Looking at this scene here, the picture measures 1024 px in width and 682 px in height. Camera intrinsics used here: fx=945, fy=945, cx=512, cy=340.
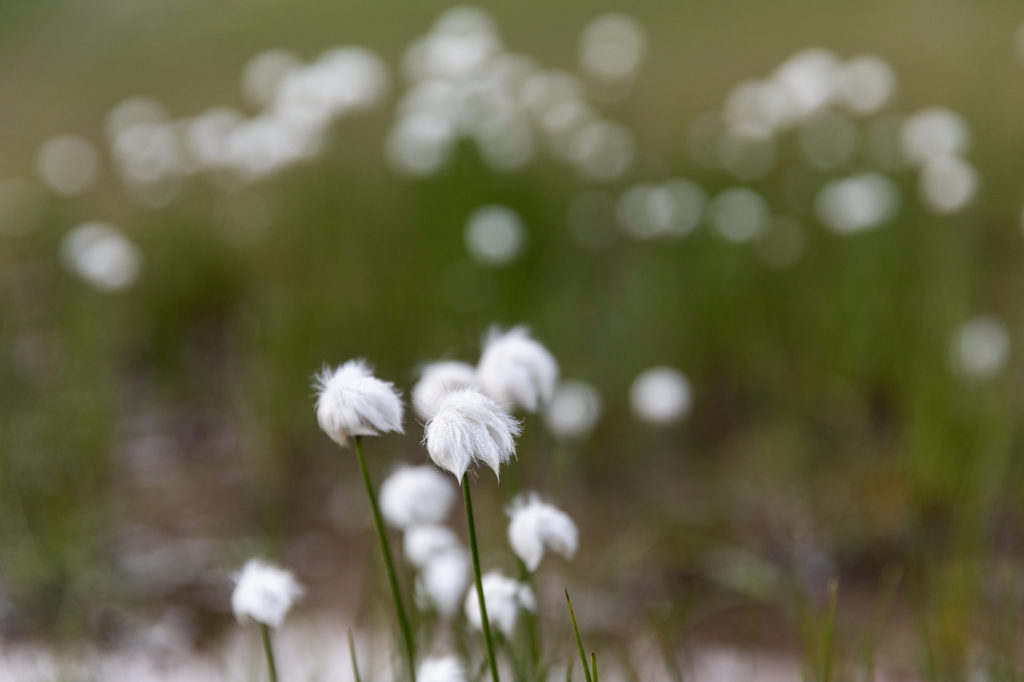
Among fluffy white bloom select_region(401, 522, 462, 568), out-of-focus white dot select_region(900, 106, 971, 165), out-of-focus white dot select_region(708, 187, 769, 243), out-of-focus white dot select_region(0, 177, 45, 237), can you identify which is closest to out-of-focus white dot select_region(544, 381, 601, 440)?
fluffy white bloom select_region(401, 522, 462, 568)

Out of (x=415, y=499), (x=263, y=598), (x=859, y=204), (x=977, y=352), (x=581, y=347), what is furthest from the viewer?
(x=859, y=204)

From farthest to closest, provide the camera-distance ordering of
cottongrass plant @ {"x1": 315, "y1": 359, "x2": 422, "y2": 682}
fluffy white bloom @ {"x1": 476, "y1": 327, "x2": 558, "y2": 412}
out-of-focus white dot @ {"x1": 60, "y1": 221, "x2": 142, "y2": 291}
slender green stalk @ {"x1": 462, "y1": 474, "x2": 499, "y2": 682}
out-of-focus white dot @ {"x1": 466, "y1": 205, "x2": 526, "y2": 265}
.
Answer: out-of-focus white dot @ {"x1": 466, "y1": 205, "x2": 526, "y2": 265}, out-of-focus white dot @ {"x1": 60, "y1": 221, "x2": 142, "y2": 291}, fluffy white bloom @ {"x1": 476, "y1": 327, "x2": 558, "y2": 412}, cottongrass plant @ {"x1": 315, "y1": 359, "x2": 422, "y2": 682}, slender green stalk @ {"x1": 462, "y1": 474, "x2": 499, "y2": 682}

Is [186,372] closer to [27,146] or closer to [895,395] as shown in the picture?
[895,395]

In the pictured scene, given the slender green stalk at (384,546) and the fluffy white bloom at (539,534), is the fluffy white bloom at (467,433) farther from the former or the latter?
the fluffy white bloom at (539,534)

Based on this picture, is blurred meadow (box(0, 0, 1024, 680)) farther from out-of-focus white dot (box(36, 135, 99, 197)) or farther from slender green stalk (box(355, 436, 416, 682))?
slender green stalk (box(355, 436, 416, 682))

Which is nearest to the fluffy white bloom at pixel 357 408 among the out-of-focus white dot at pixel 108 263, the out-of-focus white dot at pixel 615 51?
the out-of-focus white dot at pixel 108 263

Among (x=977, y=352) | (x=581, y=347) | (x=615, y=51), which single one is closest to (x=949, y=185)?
(x=977, y=352)

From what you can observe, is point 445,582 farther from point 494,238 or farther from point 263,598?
point 494,238
